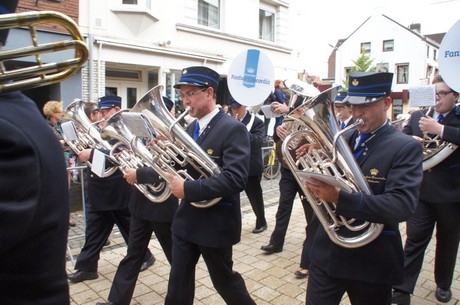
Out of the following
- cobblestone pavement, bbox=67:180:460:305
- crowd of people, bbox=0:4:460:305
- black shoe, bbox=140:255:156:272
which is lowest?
cobblestone pavement, bbox=67:180:460:305

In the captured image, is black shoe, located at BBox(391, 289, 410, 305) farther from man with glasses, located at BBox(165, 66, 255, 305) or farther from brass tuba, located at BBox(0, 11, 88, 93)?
brass tuba, located at BBox(0, 11, 88, 93)

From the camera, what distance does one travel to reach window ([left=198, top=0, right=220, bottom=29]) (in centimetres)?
1374

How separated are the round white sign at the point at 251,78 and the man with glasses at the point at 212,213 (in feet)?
8.36

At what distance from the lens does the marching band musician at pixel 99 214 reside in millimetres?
4191

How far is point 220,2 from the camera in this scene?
14.3 metres

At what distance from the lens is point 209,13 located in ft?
46.0

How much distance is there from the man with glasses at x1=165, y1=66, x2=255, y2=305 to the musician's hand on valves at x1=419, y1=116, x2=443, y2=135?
1.81 metres

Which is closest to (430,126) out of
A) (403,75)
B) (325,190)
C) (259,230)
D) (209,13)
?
(325,190)

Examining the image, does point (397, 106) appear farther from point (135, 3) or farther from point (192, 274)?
point (192, 274)

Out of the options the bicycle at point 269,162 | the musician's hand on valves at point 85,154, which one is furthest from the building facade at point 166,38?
the musician's hand on valves at point 85,154

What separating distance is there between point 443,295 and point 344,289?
206 cm

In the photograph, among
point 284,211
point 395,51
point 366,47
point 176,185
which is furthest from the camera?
point 366,47

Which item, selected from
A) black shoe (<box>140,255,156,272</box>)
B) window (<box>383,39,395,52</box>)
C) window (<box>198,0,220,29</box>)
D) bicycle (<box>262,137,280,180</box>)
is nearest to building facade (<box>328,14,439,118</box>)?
window (<box>383,39,395,52</box>)

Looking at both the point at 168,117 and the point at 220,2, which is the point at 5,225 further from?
the point at 220,2
